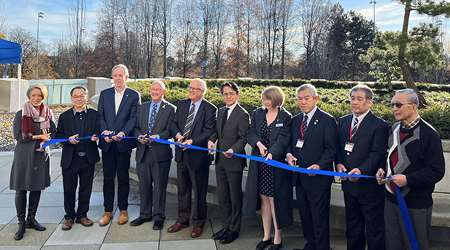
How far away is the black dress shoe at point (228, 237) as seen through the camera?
504cm

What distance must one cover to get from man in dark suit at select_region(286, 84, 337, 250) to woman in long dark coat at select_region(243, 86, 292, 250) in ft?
0.53

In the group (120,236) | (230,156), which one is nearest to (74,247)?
(120,236)

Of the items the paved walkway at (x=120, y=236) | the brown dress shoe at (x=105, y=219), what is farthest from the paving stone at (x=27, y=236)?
the brown dress shoe at (x=105, y=219)

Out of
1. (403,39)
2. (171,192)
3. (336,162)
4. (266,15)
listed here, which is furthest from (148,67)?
(336,162)

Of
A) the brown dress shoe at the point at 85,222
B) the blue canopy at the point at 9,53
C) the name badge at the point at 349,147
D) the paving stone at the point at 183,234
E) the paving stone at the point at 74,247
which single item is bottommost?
the paving stone at the point at 74,247

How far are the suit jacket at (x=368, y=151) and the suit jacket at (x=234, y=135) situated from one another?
123 cm

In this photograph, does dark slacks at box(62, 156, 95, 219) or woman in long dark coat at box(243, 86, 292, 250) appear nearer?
woman in long dark coat at box(243, 86, 292, 250)

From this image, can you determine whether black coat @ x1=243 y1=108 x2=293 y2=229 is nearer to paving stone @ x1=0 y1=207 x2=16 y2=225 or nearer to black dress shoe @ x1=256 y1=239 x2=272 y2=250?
black dress shoe @ x1=256 y1=239 x2=272 y2=250

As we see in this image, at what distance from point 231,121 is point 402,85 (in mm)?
13870

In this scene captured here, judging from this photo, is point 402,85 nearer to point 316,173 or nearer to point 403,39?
point 403,39

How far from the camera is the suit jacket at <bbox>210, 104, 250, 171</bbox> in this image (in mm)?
4879

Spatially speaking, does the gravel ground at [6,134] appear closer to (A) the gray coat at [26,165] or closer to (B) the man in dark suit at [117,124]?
(A) the gray coat at [26,165]

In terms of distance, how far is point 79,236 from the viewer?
17.1ft

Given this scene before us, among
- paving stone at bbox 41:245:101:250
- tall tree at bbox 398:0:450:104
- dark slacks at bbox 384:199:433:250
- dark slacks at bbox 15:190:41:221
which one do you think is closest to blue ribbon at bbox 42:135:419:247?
dark slacks at bbox 384:199:433:250
